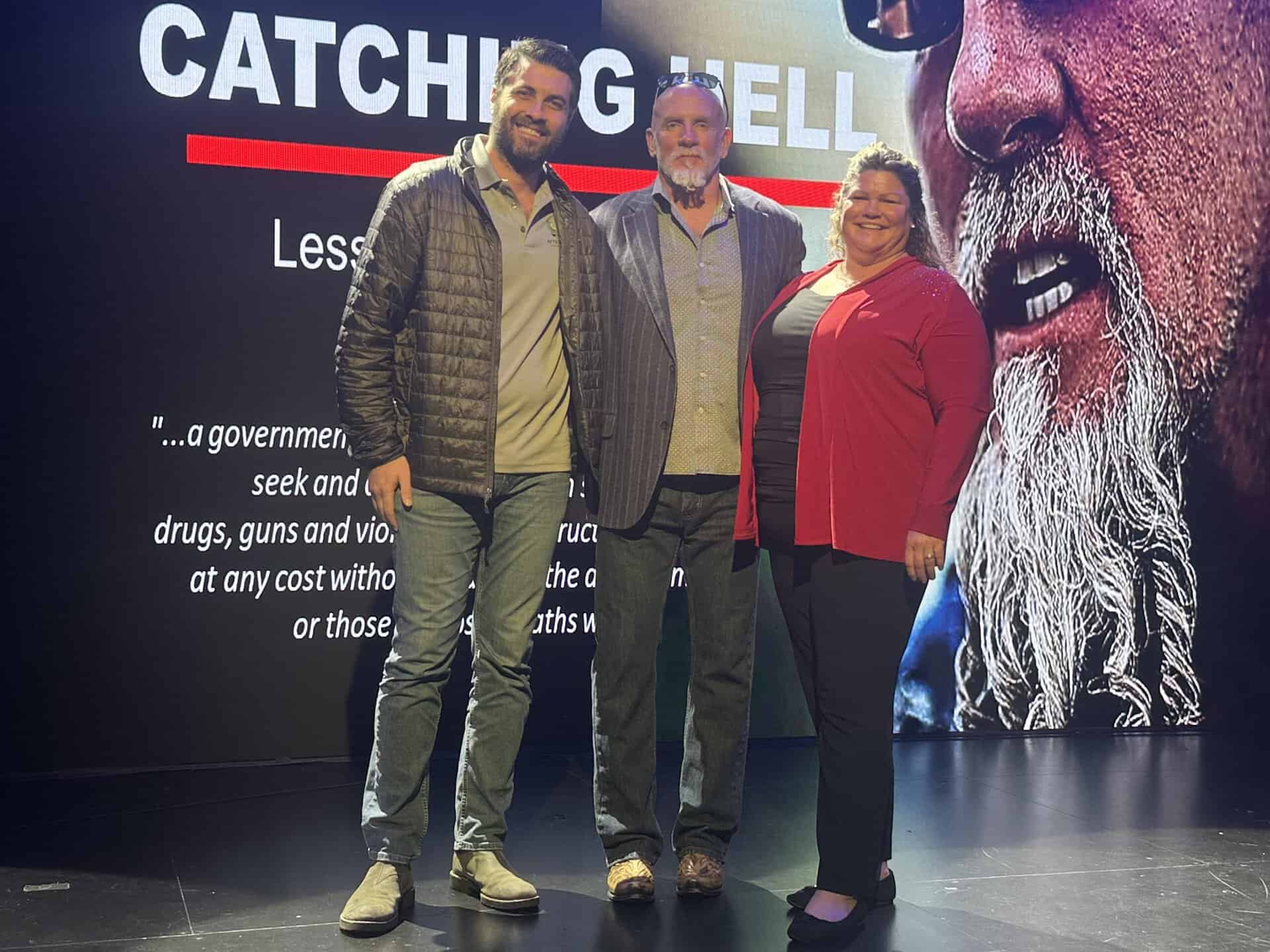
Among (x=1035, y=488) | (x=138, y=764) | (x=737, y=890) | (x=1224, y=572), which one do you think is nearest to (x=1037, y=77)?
(x=1035, y=488)

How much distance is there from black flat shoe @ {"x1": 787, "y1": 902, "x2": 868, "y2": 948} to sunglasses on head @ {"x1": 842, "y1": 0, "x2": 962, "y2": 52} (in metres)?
2.73

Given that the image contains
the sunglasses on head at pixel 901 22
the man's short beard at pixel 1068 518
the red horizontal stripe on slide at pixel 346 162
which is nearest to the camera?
the red horizontal stripe on slide at pixel 346 162

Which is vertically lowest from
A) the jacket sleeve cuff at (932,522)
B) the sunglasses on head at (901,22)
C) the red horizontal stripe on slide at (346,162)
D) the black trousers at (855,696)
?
the black trousers at (855,696)

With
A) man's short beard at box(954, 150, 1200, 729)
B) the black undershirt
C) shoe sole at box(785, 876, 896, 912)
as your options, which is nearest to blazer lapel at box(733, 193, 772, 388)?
the black undershirt

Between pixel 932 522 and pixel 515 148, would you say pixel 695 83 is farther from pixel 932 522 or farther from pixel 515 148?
pixel 932 522

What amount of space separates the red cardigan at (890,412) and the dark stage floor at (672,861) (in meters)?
0.78

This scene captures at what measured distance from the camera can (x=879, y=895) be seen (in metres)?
2.78

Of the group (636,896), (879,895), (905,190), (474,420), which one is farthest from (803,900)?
(905,190)

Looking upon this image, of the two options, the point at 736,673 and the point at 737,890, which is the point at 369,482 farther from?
the point at 737,890

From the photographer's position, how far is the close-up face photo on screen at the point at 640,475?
8.64ft

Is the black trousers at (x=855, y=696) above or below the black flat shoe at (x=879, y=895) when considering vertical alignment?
above

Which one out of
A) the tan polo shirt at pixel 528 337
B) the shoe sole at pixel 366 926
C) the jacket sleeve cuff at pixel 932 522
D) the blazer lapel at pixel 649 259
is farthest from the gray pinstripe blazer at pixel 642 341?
the shoe sole at pixel 366 926

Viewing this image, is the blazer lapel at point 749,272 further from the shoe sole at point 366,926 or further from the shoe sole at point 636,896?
the shoe sole at point 366,926

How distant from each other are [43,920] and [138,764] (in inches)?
47.3
